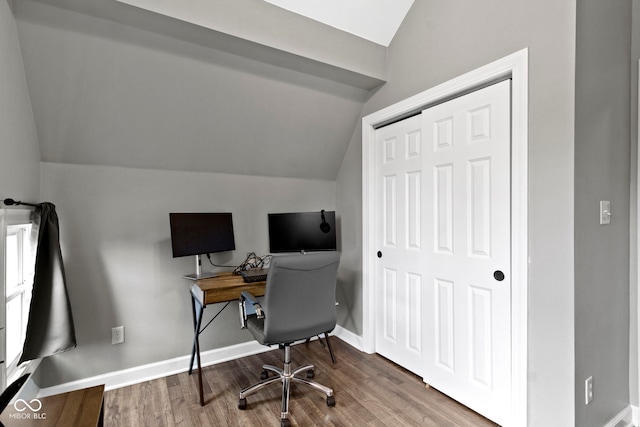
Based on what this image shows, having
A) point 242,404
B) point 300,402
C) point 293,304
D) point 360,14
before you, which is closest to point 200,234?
point 293,304

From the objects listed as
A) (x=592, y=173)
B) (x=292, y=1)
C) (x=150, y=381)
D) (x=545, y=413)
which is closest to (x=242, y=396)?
(x=150, y=381)

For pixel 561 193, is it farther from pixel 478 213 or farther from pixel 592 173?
pixel 478 213

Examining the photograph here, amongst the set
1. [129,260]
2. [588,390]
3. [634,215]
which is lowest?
[588,390]

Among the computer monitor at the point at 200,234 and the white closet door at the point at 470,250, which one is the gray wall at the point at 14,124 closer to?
the computer monitor at the point at 200,234

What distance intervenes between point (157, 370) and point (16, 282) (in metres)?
1.11

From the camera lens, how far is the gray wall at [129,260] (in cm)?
223

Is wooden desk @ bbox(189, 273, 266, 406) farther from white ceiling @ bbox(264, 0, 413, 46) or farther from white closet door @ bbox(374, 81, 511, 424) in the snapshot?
white ceiling @ bbox(264, 0, 413, 46)

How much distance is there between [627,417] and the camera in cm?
188

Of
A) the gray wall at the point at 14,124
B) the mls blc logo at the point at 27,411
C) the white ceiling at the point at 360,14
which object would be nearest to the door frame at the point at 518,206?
the white ceiling at the point at 360,14

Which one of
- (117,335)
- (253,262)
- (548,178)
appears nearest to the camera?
(548,178)

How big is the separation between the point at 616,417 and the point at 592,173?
140 cm

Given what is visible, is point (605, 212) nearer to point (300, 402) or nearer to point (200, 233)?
point (300, 402)

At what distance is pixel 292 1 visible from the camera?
2.15 m

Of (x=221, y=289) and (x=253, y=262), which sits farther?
(x=253, y=262)
